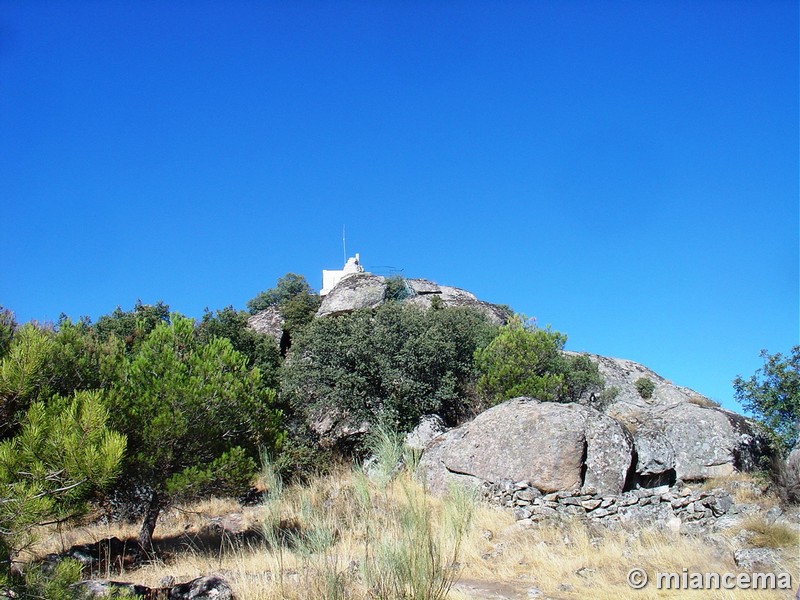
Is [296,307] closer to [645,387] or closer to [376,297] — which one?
[376,297]

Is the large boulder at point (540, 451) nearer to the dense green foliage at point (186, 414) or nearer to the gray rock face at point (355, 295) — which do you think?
the dense green foliage at point (186, 414)

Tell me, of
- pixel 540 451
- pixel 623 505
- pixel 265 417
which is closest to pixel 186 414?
pixel 265 417

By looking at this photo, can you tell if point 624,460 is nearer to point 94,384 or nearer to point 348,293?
point 94,384

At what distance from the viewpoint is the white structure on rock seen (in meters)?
39.1

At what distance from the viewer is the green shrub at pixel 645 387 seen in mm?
26922

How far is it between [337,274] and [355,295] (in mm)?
11082

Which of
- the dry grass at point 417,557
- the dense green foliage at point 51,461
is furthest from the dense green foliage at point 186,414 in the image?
the dense green foliage at point 51,461

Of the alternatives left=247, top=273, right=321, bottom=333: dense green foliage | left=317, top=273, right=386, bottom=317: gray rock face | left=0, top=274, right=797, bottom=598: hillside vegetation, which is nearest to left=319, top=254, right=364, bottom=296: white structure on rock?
left=247, top=273, right=321, bottom=333: dense green foliage

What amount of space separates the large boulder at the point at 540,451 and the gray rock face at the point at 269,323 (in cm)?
1620

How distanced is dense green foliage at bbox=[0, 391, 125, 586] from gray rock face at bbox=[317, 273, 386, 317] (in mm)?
22478

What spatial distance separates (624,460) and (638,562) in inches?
199

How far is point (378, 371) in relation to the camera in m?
18.1

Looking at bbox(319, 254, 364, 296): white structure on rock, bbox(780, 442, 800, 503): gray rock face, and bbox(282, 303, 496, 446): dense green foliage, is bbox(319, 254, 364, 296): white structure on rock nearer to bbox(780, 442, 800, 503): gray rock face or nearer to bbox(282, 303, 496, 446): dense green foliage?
bbox(282, 303, 496, 446): dense green foliage

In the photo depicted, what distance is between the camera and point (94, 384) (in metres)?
9.60
